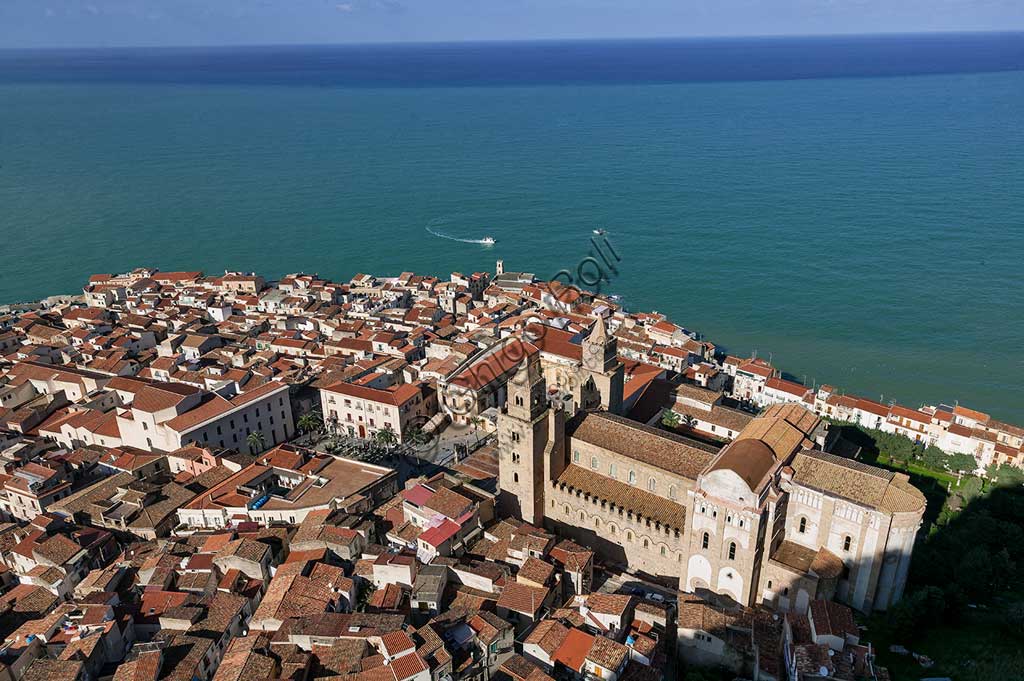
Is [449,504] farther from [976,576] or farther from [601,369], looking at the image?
[976,576]

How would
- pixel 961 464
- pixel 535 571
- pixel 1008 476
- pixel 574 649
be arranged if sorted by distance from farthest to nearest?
1. pixel 961 464
2. pixel 1008 476
3. pixel 535 571
4. pixel 574 649

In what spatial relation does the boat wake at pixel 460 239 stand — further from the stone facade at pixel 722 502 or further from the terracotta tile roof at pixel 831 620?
the terracotta tile roof at pixel 831 620

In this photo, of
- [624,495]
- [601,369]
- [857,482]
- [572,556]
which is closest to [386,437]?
[601,369]

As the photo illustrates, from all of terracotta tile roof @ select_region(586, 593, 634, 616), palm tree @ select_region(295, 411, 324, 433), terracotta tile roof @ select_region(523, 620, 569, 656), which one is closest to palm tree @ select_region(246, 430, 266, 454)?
palm tree @ select_region(295, 411, 324, 433)

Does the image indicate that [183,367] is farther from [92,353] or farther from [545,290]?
[545,290]

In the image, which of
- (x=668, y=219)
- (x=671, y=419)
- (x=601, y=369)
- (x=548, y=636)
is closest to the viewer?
(x=548, y=636)

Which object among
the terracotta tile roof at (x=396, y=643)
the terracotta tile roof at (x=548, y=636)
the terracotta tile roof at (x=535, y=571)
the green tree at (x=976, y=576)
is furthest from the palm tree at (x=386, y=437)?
the green tree at (x=976, y=576)

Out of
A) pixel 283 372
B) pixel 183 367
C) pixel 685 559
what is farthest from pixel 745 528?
pixel 183 367
